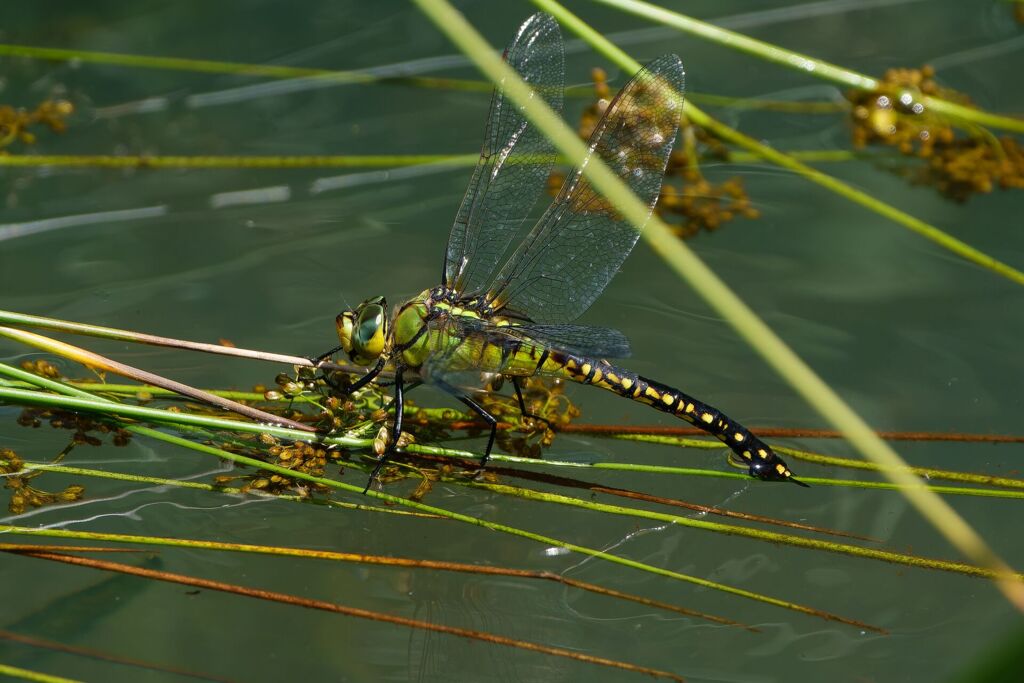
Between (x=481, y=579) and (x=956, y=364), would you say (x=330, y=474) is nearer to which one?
(x=481, y=579)

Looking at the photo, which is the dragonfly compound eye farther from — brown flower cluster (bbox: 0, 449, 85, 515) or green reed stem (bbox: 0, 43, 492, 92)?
green reed stem (bbox: 0, 43, 492, 92)

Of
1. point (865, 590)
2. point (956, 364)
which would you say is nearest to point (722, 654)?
point (865, 590)

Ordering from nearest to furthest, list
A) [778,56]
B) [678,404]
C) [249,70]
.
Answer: [678,404] → [778,56] → [249,70]

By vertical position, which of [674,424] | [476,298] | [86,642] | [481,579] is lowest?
[86,642]

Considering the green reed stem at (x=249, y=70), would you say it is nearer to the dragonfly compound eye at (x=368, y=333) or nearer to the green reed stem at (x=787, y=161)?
the green reed stem at (x=787, y=161)

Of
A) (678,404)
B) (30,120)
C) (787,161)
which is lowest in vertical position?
(678,404)

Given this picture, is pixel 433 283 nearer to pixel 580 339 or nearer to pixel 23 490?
pixel 580 339

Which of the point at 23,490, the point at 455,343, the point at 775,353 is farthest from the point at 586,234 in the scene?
the point at 23,490

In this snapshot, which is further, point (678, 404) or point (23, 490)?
point (678, 404)

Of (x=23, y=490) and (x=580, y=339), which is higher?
(x=580, y=339)
